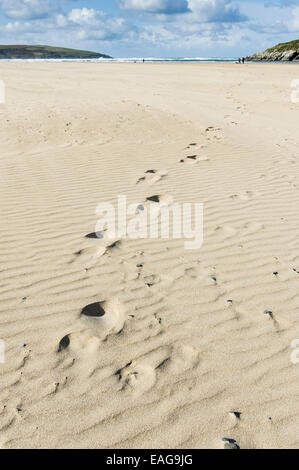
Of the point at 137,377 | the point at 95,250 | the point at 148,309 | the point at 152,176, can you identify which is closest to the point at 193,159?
the point at 152,176

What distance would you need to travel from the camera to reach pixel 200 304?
3.32 m

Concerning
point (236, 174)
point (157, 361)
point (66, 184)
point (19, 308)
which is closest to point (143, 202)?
point (66, 184)

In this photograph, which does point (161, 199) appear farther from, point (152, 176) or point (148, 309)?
point (148, 309)

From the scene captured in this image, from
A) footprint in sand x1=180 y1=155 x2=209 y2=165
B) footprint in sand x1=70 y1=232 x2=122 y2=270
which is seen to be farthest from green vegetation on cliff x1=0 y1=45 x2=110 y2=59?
footprint in sand x1=70 y1=232 x2=122 y2=270

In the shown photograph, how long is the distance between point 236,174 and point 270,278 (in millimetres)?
3514

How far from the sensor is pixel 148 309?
325 cm

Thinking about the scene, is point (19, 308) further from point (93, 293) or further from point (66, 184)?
point (66, 184)

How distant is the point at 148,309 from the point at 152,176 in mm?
3815

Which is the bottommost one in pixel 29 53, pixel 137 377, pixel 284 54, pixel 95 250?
pixel 137 377

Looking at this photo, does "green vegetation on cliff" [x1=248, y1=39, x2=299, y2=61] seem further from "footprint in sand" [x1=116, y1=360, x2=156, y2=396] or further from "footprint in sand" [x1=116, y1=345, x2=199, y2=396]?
"footprint in sand" [x1=116, y1=360, x2=156, y2=396]

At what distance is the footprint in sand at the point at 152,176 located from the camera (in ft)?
21.2

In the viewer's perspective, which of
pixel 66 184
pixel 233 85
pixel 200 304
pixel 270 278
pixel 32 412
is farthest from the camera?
pixel 233 85

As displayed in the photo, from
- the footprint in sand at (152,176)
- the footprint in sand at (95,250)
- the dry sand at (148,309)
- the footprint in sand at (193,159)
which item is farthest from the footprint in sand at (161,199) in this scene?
the footprint in sand at (193,159)

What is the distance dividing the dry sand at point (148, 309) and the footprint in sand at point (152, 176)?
0.11 ft
